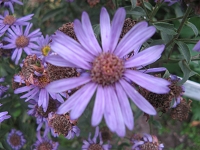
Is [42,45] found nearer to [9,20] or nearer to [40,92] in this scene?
[9,20]

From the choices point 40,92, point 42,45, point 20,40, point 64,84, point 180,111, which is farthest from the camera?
point 20,40

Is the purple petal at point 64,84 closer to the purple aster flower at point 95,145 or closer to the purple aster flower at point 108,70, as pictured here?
the purple aster flower at point 108,70

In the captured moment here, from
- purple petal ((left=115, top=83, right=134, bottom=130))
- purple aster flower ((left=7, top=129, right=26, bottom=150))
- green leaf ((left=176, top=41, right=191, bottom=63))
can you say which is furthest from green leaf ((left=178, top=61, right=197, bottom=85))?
purple aster flower ((left=7, top=129, right=26, bottom=150))

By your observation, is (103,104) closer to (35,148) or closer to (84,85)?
(84,85)

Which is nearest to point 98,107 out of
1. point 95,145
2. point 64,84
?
point 64,84

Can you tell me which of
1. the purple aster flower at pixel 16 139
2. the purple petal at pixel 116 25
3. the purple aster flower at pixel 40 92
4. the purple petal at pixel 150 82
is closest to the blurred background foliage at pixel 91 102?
the purple aster flower at pixel 16 139

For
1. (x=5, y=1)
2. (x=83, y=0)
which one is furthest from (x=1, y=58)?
(x=83, y=0)
